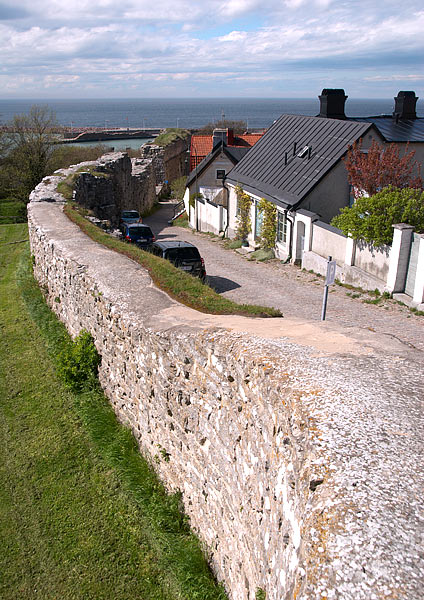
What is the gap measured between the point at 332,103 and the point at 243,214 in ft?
25.9

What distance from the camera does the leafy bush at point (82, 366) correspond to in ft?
32.6

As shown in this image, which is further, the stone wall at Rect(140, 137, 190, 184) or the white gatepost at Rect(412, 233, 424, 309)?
the stone wall at Rect(140, 137, 190, 184)

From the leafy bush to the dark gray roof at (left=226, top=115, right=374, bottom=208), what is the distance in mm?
13545

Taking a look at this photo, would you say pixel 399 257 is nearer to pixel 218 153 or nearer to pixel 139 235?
pixel 139 235

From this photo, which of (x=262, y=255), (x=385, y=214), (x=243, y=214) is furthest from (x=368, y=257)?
(x=243, y=214)

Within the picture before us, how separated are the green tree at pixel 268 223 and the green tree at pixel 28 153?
17.7m

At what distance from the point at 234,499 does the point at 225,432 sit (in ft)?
2.29

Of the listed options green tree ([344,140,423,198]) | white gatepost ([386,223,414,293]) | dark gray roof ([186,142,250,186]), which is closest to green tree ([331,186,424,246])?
white gatepost ([386,223,414,293])

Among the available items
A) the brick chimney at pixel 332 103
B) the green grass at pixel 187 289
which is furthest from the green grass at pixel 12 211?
the green grass at pixel 187 289

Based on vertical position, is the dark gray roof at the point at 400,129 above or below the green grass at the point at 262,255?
above

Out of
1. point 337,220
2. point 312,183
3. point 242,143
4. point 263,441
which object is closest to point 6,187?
point 242,143

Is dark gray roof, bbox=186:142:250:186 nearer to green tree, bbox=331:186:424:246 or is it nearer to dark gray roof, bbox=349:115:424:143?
dark gray roof, bbox=349:115:424:143

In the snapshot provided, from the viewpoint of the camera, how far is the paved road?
45.0 ft

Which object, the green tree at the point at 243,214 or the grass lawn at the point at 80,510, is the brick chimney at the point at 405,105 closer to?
the green tree at the point at 243,214
